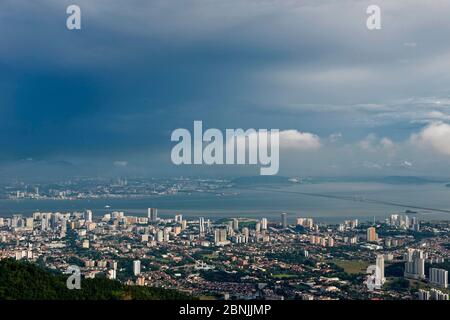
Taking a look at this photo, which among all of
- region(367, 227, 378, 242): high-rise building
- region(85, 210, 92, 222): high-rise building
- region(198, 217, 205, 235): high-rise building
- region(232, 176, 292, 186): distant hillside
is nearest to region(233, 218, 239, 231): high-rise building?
region(198, 217, 205, 235): high-rise building

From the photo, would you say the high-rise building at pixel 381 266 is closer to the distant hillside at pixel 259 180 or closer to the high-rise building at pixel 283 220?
the distant hillside at pixel 259 180

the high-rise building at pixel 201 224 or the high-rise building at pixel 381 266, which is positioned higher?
the high-rise building at pixel 201 224

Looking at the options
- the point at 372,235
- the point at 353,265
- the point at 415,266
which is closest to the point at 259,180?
the point at 372,235

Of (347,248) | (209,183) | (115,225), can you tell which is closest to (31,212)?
(115,225)

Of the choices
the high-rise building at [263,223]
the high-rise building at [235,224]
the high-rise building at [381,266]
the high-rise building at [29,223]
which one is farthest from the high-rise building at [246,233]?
the high-rise building at [29,223]

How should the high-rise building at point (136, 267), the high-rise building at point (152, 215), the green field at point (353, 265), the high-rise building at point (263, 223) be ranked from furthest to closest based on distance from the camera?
the high-rise building at point (152, 215), the high-rise building at point (263, 223), the high-rise building at point (136, 267), the green field at point (353, 265)

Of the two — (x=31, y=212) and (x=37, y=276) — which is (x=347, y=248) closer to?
(x=37, y=276)
